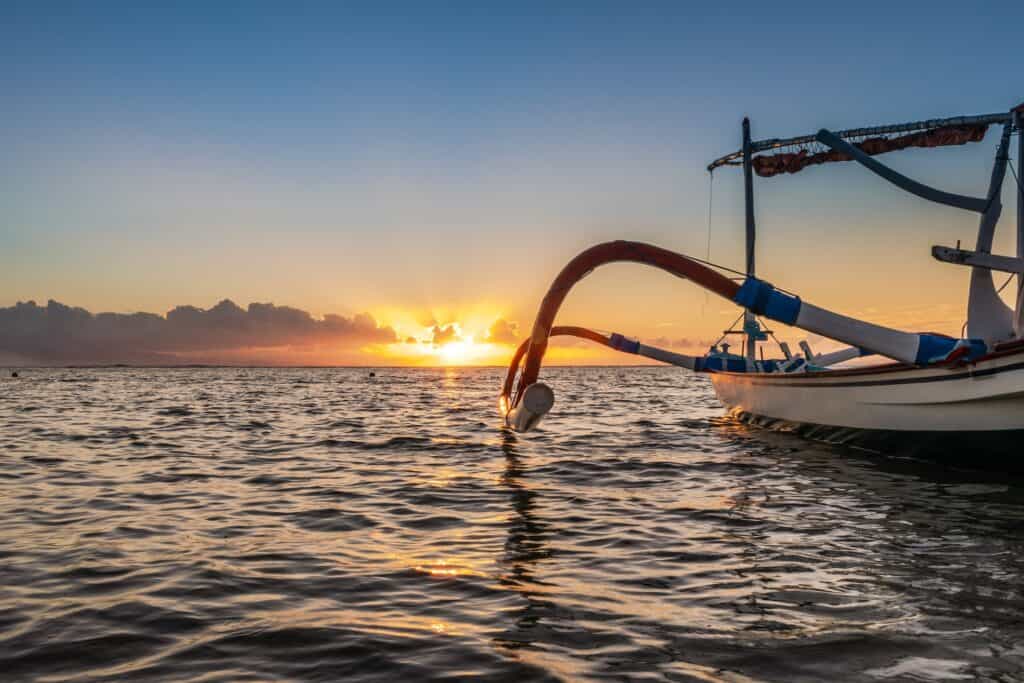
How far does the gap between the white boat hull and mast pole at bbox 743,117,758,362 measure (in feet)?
25.0

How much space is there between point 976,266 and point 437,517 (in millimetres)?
11543

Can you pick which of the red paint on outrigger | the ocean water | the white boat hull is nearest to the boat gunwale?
the white boat hull

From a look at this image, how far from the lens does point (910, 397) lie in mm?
14258

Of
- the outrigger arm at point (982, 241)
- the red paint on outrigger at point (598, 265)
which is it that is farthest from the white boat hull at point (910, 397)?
the red paint on outrigger at point (598, 265)

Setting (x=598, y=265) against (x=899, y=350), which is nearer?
(x=899, y=350)

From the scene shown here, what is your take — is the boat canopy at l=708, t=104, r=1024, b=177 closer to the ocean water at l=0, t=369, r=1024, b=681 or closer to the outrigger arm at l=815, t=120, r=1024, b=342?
the outrigger arm at l=815, t=120, r=1024, b=342

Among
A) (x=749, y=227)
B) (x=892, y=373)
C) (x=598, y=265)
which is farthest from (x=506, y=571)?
(x=749, y=227)

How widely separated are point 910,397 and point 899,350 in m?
2.06

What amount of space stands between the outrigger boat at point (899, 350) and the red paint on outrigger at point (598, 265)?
2cm

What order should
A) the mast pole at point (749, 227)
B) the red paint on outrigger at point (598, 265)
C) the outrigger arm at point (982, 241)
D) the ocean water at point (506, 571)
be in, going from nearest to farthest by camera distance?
the ocean water at point (506, 571) < the red paint on outrigger at point (598, 265) < the outrigger arm at point (982, 241) < the mast pole at point (749, 227)

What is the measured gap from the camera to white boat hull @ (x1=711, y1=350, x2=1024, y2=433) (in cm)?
1213

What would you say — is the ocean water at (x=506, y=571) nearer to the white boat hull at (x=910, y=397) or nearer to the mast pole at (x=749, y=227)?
the white boat hull at (x=910, y=397)

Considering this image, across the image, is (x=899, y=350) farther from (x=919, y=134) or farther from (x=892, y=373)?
(x=919, y=134)

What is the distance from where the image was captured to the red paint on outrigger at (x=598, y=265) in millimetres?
12617
